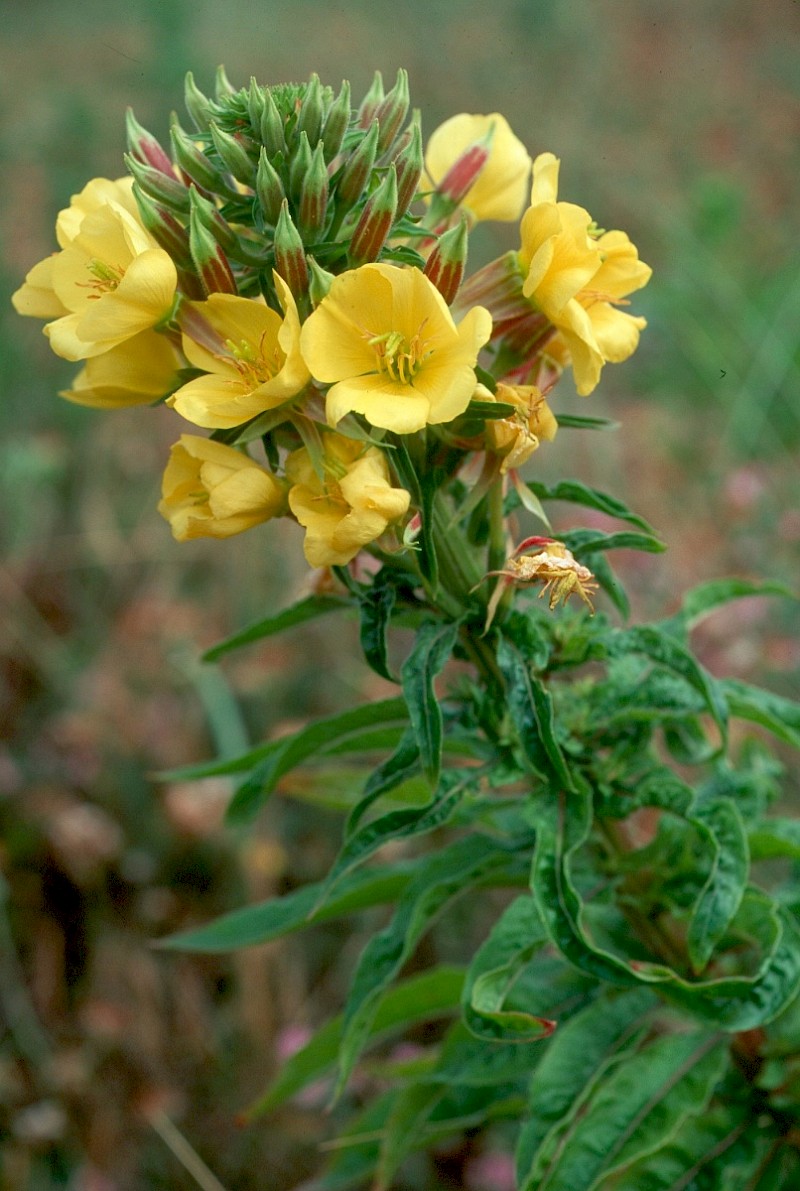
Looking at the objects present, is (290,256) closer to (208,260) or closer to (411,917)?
(208,260)

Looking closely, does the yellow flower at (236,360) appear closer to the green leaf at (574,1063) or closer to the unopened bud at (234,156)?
the unopened bud at (234,156)

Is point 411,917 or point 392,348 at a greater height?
point 392,348

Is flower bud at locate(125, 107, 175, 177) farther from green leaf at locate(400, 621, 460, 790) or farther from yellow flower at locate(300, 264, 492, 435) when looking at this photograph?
green leaf at locate(400, 621, 460, 790)

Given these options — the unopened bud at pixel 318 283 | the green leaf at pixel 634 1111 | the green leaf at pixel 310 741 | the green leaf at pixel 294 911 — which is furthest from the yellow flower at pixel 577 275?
the green leaf at pixel 634 1111

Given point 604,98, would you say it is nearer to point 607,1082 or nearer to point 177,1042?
point 177,1042

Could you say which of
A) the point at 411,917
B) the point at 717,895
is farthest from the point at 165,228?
the point at 717,895

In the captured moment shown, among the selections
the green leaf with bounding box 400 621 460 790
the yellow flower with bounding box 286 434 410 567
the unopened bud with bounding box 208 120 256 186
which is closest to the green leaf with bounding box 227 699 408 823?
the green leaf with bounding box 400 621 460 790
